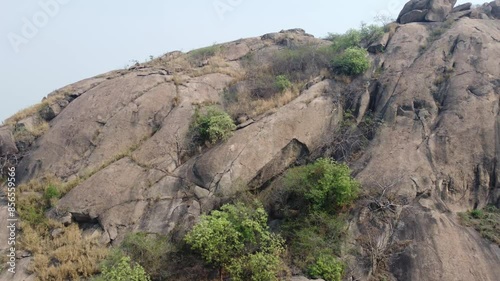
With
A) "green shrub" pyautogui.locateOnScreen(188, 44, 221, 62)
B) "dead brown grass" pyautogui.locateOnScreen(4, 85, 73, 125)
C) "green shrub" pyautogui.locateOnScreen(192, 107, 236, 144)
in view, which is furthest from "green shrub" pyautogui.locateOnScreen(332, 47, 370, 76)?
"dead brown grass" pyautogui.locateOnScreen(4, 85, 73, 125)

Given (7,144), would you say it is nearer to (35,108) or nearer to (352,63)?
(35,108)

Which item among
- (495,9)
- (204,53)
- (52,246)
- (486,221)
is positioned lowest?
(486,221)

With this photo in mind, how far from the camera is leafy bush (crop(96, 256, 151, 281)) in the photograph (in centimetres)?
1092

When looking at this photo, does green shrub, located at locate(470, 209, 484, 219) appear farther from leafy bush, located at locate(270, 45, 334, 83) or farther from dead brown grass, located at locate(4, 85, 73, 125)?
dead brown grass, located at locate(4, 85, 73, 125)

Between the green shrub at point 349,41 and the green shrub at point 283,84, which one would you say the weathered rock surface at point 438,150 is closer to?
the green shrub at point 349,41

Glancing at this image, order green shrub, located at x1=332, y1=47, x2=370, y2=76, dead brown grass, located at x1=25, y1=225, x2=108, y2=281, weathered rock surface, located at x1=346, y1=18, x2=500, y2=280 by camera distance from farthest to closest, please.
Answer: green shrub, located at x1=332, y1=47, x2=370, y2=76, dead brown grass, located at x1=25, y1=225, x2=108, y2=281, weathered rock surface, located at x1=346, y1=18, x2=500, y2=280

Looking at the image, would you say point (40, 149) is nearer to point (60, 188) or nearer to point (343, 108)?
point (60, 188)

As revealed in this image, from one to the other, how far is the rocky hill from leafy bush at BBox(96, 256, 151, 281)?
1.47 m

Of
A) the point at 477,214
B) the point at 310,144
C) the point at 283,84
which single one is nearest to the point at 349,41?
the point at 283,84

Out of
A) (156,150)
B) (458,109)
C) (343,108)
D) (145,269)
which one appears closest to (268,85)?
A: (343,108)

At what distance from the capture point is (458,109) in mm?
15633

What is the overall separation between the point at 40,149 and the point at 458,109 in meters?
17.0

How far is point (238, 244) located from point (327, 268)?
2.64m

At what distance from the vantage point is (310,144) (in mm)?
16141
